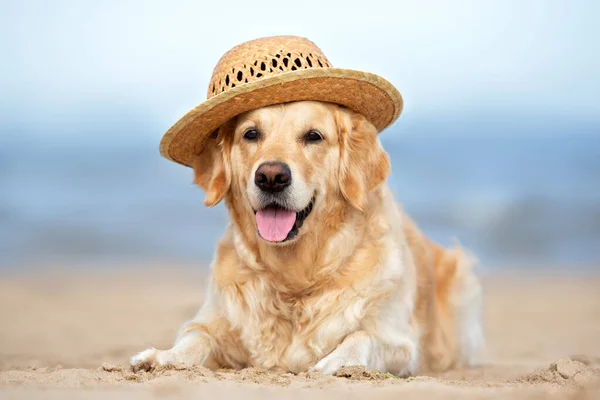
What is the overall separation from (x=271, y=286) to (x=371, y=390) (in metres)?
1.41

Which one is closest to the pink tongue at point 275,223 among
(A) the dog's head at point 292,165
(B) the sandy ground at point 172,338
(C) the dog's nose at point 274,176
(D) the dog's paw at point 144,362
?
(A) the dog's head at point 292,165

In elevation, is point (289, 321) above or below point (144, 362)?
above

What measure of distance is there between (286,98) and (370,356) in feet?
4.79

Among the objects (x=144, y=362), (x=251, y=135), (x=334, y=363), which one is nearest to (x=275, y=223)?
(x=251, y=135)

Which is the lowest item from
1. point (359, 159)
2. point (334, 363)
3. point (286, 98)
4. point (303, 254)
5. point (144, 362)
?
point (144, 362)

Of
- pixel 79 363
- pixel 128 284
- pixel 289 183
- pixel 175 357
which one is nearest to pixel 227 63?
pixel 289 183

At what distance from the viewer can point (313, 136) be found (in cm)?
446

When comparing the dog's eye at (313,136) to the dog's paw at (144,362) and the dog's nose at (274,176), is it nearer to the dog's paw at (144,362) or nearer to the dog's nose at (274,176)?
the dog's nose at (274,176)

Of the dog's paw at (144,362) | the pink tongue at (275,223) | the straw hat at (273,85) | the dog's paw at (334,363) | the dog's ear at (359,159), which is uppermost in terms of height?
the straw hat at (273,85)

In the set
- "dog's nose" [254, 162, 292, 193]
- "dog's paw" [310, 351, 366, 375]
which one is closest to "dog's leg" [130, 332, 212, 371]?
"dog's paw" [310, 351, 366, 375]

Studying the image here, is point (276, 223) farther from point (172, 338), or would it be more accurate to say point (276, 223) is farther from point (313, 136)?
point (172, 338)

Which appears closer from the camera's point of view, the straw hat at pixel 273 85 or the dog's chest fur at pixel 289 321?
the straw hat at pixel 273 85

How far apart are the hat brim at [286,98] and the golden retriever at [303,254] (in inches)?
2.9

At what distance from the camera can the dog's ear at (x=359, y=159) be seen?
4.53m
